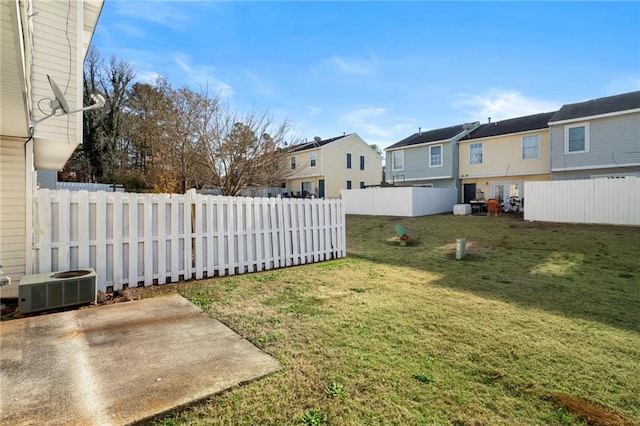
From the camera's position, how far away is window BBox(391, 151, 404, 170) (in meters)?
26.1

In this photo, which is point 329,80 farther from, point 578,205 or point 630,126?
point 630,126

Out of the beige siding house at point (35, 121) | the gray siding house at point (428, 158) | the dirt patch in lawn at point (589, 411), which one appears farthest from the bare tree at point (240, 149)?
the gray siding house at point (428, 158)

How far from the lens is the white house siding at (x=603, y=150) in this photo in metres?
15.8

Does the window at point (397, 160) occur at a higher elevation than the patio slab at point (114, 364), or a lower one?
higher

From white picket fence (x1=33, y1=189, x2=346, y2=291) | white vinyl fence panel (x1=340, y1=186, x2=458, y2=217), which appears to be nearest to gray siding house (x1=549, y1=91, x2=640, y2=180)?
white vinyl fence panel (x1=340, y1=186, x2=458, y2=217)

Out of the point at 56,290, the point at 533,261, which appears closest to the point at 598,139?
the point at 533,261

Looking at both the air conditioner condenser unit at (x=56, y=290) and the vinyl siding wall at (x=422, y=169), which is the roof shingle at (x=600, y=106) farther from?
the air conditioner condenser unit at (x=56, y=290)

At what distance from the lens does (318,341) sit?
3.40 metres

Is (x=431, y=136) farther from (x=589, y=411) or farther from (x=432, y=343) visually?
(x=589, y=411)

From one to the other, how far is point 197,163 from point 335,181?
17.9 m

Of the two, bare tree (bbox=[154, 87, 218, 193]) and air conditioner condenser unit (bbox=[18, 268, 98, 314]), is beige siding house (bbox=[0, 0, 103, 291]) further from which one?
bare tree (bbox=[154, 87, 218, 193])

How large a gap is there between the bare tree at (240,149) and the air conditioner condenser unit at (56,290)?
8.38 metres

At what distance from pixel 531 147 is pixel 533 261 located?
14681 mm

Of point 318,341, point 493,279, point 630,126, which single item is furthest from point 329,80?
point 630,126
